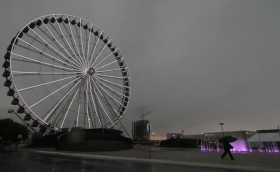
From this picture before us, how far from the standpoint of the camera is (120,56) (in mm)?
51969

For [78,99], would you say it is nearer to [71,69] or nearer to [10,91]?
[71,69]

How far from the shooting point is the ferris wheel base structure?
3274 centimetres

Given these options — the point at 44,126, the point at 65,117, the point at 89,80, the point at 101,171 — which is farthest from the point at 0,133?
the point at 101,171

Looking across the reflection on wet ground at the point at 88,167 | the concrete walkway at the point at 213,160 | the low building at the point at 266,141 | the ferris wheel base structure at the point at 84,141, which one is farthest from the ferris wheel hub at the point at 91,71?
the low building at the point at 266,141

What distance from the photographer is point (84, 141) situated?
114 feet

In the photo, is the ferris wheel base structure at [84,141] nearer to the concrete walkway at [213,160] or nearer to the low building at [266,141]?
the concrete walkway at [213,160]

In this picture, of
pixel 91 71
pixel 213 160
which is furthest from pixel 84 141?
pixel 213 160

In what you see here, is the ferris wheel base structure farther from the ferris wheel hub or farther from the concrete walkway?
the ferris wheel hub

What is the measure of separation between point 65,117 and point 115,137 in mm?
13147

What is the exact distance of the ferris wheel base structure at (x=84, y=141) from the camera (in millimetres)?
32741

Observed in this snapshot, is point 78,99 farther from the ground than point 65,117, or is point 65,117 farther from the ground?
point 78,99

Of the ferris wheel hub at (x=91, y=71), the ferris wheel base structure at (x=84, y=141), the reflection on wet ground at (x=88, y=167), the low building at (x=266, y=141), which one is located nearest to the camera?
the reflection on wet ground at (x=88, y=167)

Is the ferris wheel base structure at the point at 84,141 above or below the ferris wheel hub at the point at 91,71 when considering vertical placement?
below

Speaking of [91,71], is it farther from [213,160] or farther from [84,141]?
[213,160]
